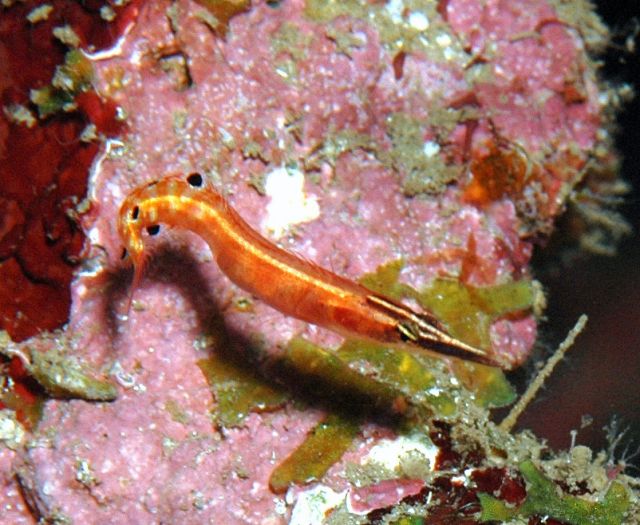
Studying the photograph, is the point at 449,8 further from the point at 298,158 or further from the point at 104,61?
the point at 104,61

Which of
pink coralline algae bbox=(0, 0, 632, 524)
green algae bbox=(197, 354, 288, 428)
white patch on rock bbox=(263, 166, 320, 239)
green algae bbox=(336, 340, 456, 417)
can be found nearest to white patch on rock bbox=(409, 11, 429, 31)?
pink coralline algae bbox=(0, 0, 632, 524)

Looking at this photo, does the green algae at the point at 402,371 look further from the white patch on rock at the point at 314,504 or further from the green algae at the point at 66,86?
the green algae at the point at 66,86

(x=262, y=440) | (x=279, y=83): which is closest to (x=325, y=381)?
(x=262, y=440)

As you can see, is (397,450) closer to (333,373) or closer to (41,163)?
(333,373)

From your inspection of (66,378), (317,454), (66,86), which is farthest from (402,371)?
(66,86)

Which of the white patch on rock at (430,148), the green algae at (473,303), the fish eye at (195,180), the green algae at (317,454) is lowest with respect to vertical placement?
the green algae at (317,454)

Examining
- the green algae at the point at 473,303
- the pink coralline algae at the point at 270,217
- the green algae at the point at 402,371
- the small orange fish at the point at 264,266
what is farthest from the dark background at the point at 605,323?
the small orange fish at the point at 264,266
